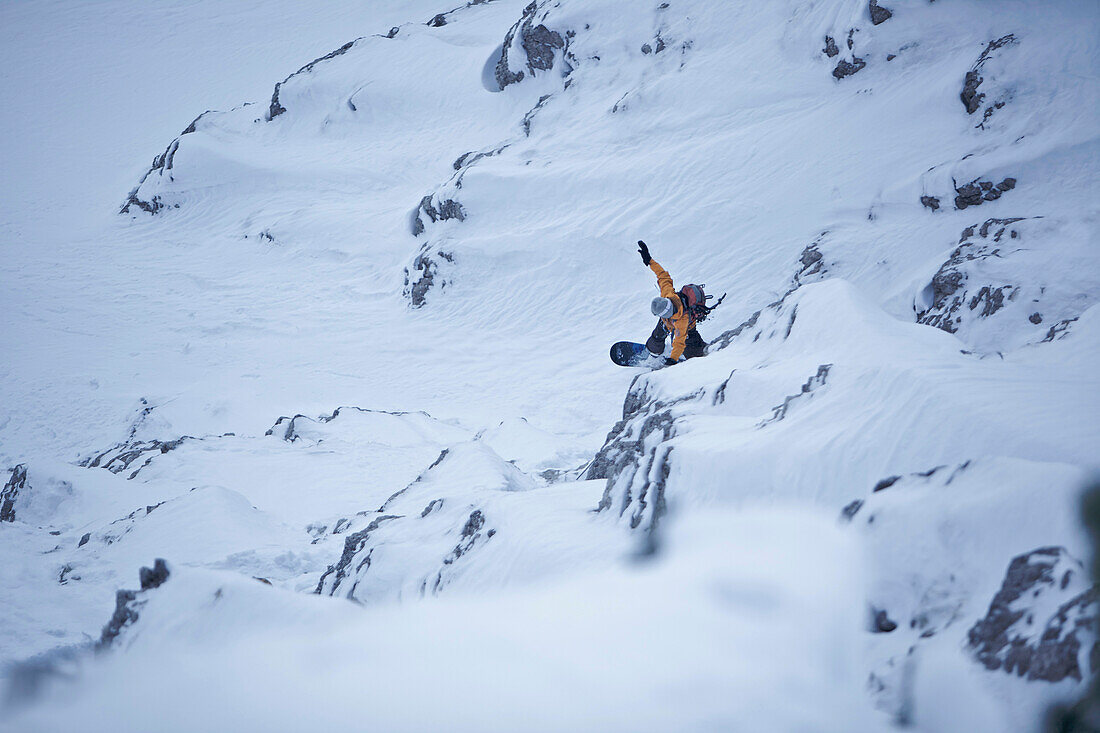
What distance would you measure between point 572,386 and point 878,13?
10.0 meters

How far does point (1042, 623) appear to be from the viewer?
2.63m

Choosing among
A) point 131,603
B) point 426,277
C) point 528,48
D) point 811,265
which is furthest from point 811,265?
point 528,48

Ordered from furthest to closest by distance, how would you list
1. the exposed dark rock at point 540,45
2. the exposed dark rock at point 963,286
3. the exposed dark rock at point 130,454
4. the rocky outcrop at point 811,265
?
the exposed dark rock at point 540,45
the rocky outcrop at point 811,265
the exposed dark rock at point 130,454
the exposed dark rock at point 963,286

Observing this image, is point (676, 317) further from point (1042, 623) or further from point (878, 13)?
point (878, 13)

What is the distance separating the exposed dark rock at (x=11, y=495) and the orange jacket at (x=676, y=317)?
8.58 m

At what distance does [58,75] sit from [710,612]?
43.2 meters

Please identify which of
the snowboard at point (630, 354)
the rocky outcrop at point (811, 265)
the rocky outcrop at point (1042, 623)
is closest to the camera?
the rocky outcrop at point (1042, 623)

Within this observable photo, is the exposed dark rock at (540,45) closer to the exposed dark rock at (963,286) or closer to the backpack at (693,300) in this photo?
the backpack at (693,300)

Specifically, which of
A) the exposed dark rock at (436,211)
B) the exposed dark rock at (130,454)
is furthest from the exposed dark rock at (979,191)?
the exposed dark rock at (130,454)

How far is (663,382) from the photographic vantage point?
7.27 metres

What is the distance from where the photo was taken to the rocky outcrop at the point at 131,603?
4.07 metres

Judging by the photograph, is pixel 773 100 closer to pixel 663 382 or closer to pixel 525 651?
pixel 663 382

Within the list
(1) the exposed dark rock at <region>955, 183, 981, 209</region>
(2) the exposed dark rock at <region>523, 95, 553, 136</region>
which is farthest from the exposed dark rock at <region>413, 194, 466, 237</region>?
(1) the exposed dark rock at <region>955, 183, 981, 209</region>

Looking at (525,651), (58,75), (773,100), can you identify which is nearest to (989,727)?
(525,651)
